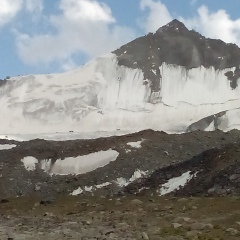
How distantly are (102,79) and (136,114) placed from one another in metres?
16.1

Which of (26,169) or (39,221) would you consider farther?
(26,169)

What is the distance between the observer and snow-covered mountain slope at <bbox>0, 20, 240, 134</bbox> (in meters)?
119

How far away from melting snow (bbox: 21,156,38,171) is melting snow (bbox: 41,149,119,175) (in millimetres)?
836

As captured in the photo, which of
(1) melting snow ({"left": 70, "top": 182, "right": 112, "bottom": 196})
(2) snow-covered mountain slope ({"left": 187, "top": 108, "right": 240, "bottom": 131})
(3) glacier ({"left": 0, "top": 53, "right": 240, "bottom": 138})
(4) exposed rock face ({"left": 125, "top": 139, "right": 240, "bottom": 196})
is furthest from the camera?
(3) glacier ({"left": 0, "top": 53, "right": 240, "bottom": 138})

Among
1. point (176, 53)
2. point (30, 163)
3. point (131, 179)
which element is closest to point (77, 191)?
point (131, 179)

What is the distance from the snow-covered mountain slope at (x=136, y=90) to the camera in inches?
4685

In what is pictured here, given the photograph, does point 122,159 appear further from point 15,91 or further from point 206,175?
point 15,91

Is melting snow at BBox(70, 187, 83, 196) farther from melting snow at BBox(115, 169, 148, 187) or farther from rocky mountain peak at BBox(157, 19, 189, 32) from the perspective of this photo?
rocky mountain peak at BBox(157, 19, 189, 32)

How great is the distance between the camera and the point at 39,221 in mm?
19312

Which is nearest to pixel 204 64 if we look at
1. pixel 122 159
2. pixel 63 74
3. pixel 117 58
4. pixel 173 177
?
pixel 117 58

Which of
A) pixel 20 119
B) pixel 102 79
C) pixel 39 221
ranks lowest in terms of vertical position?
pixel 39 221

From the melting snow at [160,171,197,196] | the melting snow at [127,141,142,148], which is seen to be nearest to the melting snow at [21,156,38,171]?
the melting snow at [127,141,142,148]

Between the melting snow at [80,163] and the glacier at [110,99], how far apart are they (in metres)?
60.4

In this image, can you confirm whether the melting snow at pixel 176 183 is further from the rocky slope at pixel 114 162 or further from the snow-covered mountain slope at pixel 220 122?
the snow-covered mountain slope at pixel 220 122
